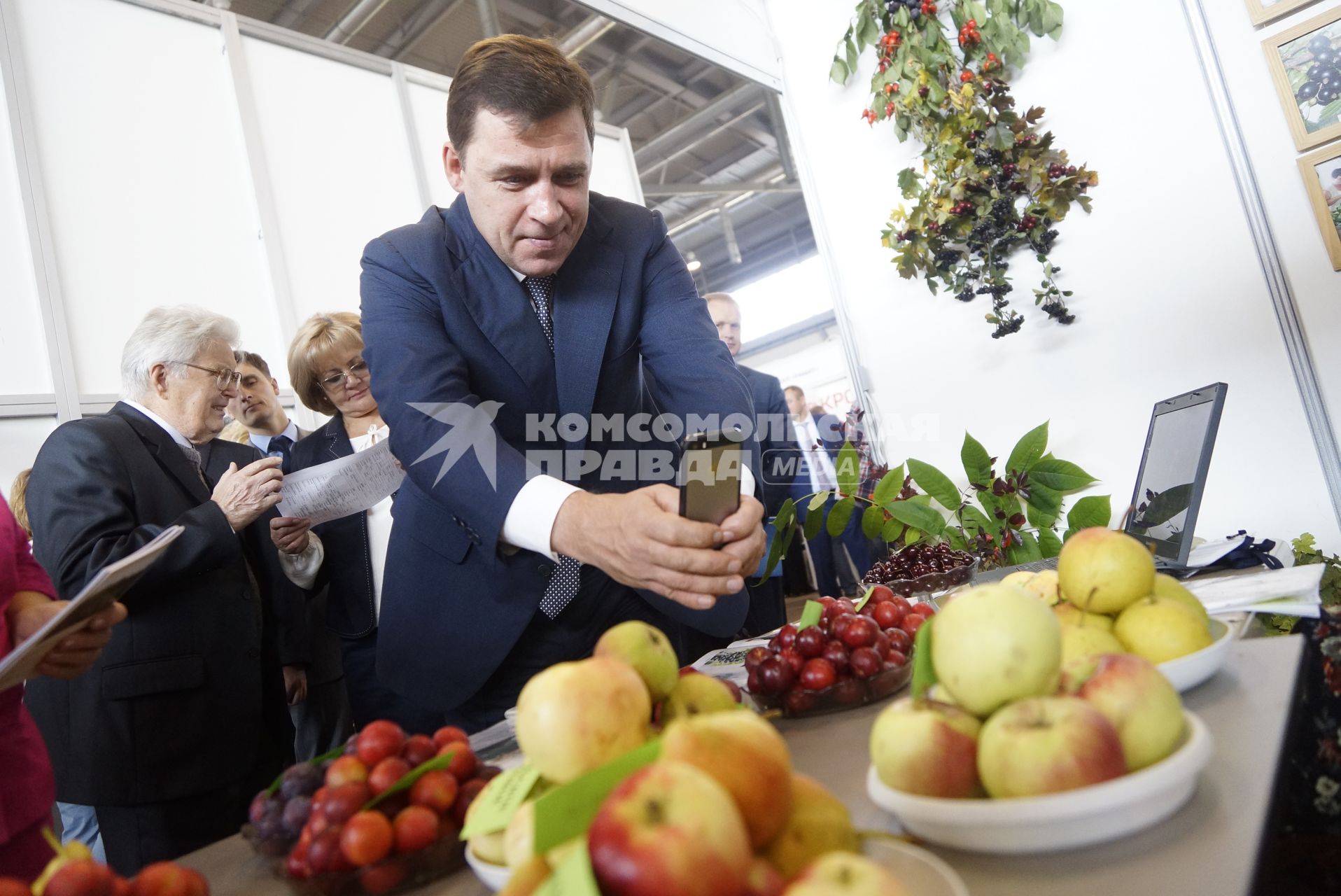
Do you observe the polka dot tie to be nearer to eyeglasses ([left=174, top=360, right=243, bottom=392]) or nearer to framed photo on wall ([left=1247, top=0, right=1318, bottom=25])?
eyeglasses ([left=174, top=360, right=243, bottom=392])

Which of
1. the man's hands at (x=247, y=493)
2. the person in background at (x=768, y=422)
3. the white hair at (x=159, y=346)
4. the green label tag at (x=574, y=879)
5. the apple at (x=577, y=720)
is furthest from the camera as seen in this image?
the person in background at (x=768, y=422)

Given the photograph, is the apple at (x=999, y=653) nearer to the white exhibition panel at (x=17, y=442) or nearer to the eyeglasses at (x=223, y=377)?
the eyeglasses at (x=223, y=377)

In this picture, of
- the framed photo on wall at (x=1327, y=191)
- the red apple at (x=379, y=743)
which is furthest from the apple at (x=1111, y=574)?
the framed photo on wall at (x=1327, y=191)

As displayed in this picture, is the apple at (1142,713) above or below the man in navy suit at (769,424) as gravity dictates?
below

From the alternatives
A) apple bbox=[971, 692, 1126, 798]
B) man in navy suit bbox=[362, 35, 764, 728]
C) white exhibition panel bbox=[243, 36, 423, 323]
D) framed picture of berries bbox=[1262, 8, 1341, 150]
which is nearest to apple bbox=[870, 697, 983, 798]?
apple bbox=[971, 692, 1126, 798]

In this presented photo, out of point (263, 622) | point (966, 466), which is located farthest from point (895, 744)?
point (263, 622)

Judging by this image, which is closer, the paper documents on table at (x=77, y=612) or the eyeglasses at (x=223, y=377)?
the paper documents on table at (x=77, y=612)

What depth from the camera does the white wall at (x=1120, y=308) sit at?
2.30m

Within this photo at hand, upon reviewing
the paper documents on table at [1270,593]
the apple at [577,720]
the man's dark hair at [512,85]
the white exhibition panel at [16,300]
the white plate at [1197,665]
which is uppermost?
the white exhibition panel at [16,300]

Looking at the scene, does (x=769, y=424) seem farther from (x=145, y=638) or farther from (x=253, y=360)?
(x=145, y=638)

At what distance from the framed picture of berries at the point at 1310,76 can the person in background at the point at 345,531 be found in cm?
247

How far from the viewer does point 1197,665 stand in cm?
75

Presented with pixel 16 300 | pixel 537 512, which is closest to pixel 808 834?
pixel 537 512

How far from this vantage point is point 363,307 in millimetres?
1380
